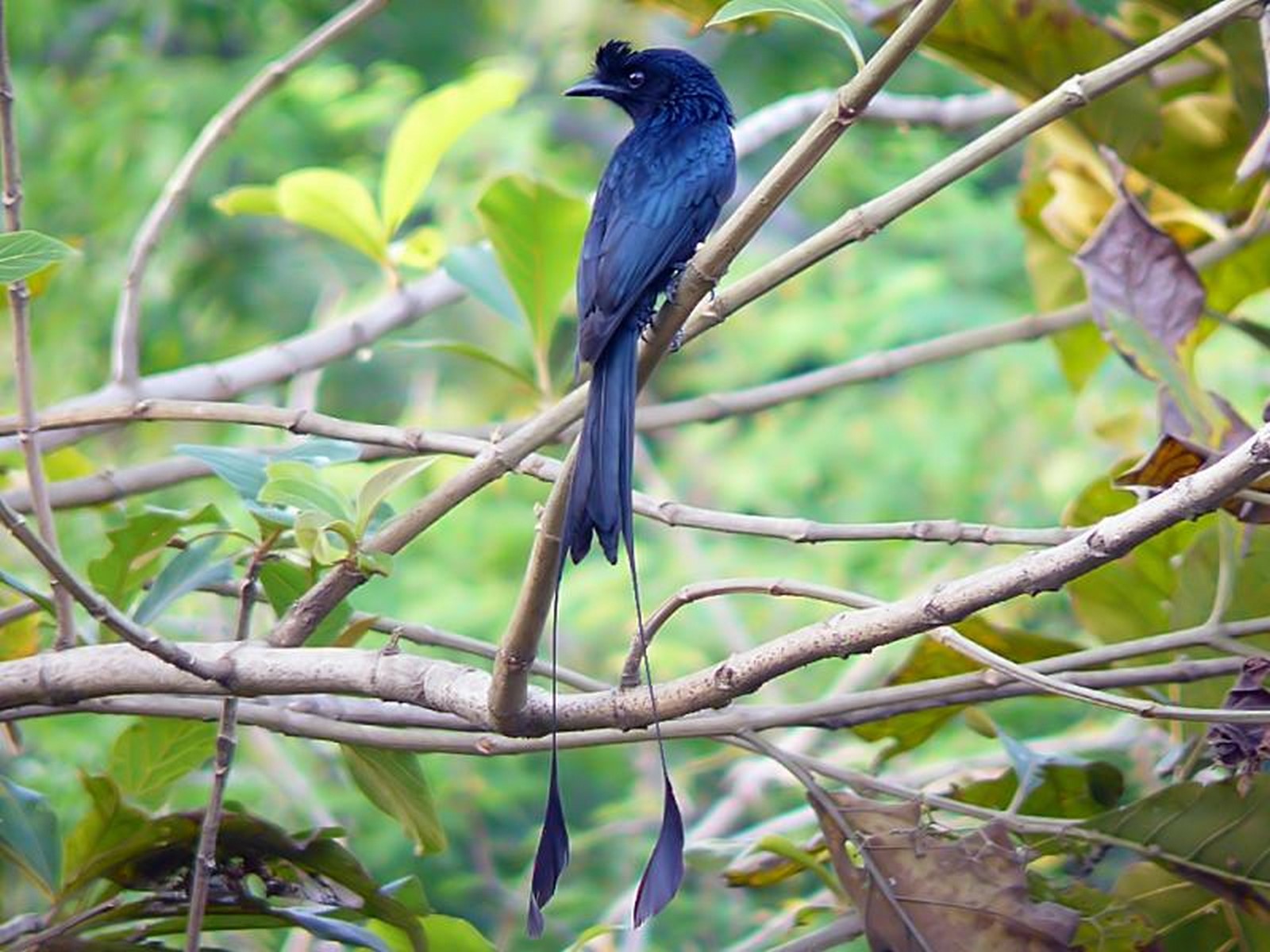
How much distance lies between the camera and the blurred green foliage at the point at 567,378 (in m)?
1.94

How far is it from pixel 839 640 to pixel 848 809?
46 cm

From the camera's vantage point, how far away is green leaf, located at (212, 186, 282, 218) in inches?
85.2

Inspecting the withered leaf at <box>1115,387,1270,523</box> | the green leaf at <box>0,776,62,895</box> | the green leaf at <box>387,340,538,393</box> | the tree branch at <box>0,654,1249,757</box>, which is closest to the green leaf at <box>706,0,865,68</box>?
the withered leaf at <box>1115,387,1270,523</box>

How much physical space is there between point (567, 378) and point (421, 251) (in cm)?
28

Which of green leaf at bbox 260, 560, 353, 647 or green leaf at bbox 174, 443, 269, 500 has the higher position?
green leaf at bbox 174, 443, 269, 500

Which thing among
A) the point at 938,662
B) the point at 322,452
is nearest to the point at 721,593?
the point at 322,452

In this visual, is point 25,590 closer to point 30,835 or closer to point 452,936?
point 30,835

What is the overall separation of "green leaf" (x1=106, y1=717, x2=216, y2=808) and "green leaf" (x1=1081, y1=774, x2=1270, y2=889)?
905mm

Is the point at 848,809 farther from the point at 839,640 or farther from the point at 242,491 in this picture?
the point at 242,491

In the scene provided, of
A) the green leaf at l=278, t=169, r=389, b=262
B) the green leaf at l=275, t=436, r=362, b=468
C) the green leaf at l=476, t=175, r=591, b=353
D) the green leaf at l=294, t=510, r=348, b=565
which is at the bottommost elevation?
the green leaf at l=294, t=510, r=348, b=565

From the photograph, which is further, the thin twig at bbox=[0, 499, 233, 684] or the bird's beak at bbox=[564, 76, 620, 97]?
the bird's beak at bbox=[564, 76, 620, 97]

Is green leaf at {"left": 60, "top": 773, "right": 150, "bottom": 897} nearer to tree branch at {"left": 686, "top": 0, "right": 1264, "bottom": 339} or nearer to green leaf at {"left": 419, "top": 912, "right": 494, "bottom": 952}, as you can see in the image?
green leaf at {"left": 419, "top": 912, "right": 494, "bottom": 952}

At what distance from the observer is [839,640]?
1.15 metres

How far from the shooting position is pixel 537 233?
6.40 feet
